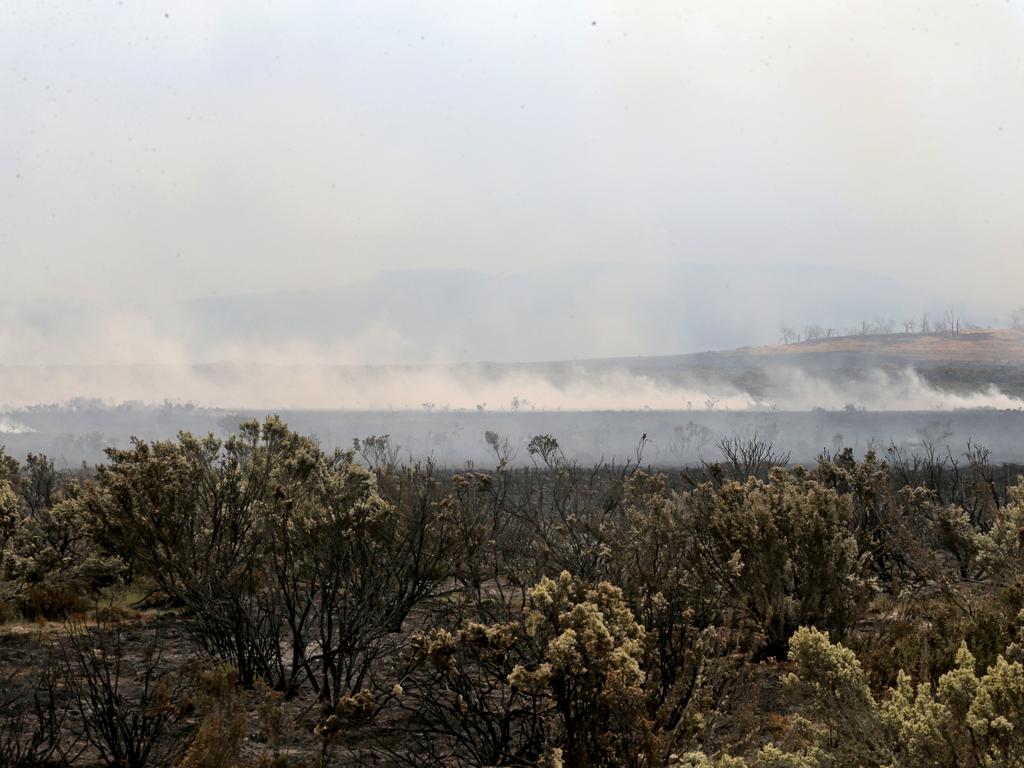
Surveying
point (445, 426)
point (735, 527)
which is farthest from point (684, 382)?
point (735, 527)

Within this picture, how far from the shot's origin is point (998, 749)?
3568 mm

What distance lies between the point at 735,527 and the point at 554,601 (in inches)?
207

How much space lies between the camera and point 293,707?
8453mm

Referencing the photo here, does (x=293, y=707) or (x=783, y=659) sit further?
(x=783, y=659)

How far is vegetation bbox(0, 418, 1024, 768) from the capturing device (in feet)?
15.8

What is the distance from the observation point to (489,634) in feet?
16.7

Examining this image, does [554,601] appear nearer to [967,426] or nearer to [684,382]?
[967,426]

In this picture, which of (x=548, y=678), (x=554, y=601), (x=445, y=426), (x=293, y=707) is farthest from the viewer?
(x=445, y=426)

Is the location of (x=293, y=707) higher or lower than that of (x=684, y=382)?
lower

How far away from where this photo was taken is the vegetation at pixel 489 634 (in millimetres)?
4828

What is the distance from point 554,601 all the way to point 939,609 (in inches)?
227

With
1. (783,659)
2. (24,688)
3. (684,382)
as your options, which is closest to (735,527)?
(783,659)

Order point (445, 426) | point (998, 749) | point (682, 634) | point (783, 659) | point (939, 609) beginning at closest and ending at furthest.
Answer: point (998, 749)
point (682, 634)
point (939, 609)
point (783, 659)
point (445, 426)

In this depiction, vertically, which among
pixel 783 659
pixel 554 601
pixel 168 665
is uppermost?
pixel 554 601
